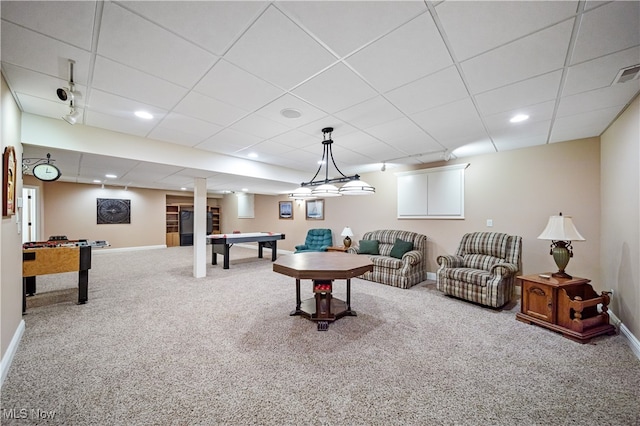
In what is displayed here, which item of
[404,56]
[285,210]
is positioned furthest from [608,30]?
[285,210]

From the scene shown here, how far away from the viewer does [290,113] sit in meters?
2.88

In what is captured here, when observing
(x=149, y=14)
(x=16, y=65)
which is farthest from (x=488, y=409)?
(x=16, y=65)

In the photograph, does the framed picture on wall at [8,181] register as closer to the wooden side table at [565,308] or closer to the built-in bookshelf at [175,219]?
the wooden side table at [565,308]

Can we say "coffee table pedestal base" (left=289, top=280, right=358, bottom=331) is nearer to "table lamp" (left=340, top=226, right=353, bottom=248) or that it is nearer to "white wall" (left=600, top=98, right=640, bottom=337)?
"white wall" (left=600, top=98, right=640, bottom=337)

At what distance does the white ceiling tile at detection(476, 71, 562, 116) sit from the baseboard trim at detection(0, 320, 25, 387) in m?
4.70

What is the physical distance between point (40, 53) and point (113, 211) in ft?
28.7

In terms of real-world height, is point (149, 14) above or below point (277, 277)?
above

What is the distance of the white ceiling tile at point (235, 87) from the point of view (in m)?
2.09

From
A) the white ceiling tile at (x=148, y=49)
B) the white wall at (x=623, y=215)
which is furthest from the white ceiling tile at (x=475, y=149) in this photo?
the white ceiling tile at (x=148, y=49)

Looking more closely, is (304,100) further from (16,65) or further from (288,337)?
(288,337)

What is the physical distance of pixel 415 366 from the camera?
2174mm

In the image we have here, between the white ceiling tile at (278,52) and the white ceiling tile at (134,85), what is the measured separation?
83 centimetres

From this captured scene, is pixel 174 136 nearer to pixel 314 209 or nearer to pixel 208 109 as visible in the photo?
pixel 208 109

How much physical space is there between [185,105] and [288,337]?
8.88ft
